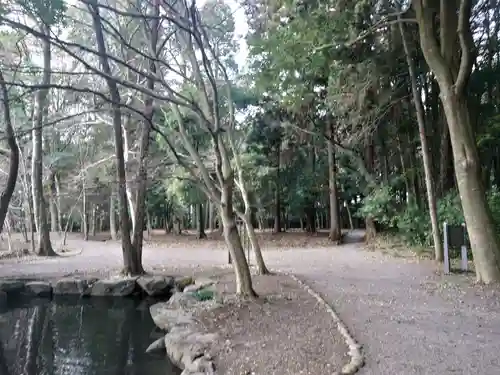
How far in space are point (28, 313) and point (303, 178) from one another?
15.8 m

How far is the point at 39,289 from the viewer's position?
10.6 m

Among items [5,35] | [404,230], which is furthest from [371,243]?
[5,35]

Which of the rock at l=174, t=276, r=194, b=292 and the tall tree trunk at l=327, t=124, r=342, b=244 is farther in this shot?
the tall tree trunk at l=327, t=124, r=342, b=244

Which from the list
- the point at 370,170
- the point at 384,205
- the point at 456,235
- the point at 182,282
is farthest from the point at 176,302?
the point at 370,170

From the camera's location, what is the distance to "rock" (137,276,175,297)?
1040cm

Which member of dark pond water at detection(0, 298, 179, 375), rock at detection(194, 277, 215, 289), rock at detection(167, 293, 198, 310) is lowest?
dark pond water at detection(0, 298, 179, 375)

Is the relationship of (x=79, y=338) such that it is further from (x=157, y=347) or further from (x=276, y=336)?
(x=276, y=336)

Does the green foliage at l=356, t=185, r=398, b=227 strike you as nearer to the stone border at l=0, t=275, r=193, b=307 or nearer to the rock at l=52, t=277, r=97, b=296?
the stone border at l=0, t=275, r=193, b=307

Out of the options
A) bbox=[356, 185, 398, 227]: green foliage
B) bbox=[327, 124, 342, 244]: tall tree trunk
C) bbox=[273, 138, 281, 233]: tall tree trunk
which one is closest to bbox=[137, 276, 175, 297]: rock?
bbox=[356, 185, 398, 227]: green foliage

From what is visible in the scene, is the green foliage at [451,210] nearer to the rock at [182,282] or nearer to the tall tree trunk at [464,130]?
the tall tree trunk at [464,130]

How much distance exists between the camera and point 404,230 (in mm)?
14375

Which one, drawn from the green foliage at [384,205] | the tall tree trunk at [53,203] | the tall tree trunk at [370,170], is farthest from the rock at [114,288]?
the tall tree trunk at [53,203]

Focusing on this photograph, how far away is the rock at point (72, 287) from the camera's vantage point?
1058 centimetres

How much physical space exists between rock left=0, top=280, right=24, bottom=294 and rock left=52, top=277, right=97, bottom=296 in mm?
808
